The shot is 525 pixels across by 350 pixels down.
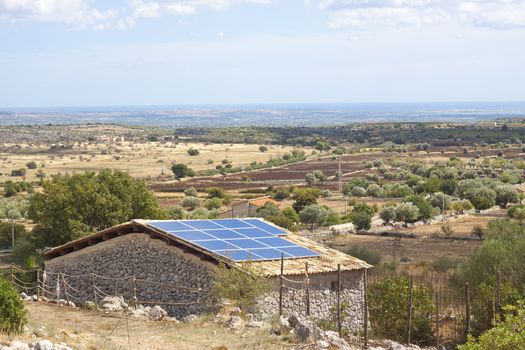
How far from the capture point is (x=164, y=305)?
22.8m

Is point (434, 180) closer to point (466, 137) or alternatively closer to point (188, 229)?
point (188, 229)

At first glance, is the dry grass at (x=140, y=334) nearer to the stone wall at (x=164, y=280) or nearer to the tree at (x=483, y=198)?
the stone wall at (x=164, y=280)

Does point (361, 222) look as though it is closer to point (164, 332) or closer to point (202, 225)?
point (202, 225)

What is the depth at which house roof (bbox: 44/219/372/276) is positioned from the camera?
22625mm

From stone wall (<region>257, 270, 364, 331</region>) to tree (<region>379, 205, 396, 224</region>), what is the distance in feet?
125

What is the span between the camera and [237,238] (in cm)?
2538

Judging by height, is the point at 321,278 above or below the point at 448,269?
above

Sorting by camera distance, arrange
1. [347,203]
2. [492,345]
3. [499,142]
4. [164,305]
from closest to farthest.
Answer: [492,345] < [164,305] < [347,203] < [499,142]

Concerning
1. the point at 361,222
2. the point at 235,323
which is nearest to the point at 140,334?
the point at 235,323

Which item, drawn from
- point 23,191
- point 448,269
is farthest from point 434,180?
point 448,269

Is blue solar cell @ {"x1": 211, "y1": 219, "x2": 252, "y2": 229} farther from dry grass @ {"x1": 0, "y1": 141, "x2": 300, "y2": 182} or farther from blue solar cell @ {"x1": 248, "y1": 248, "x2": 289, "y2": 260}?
dry grass @ {"x1": 0, "y1": 141, "x2": 300, "y2": 182}

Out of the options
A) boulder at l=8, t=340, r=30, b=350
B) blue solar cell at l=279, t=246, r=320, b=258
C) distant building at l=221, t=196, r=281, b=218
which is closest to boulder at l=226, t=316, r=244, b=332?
boulder at l=8, t=340, r=30, b=350

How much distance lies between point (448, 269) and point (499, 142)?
124110 mm

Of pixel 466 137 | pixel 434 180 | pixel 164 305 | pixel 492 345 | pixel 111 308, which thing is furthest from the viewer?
pixel 466 137
